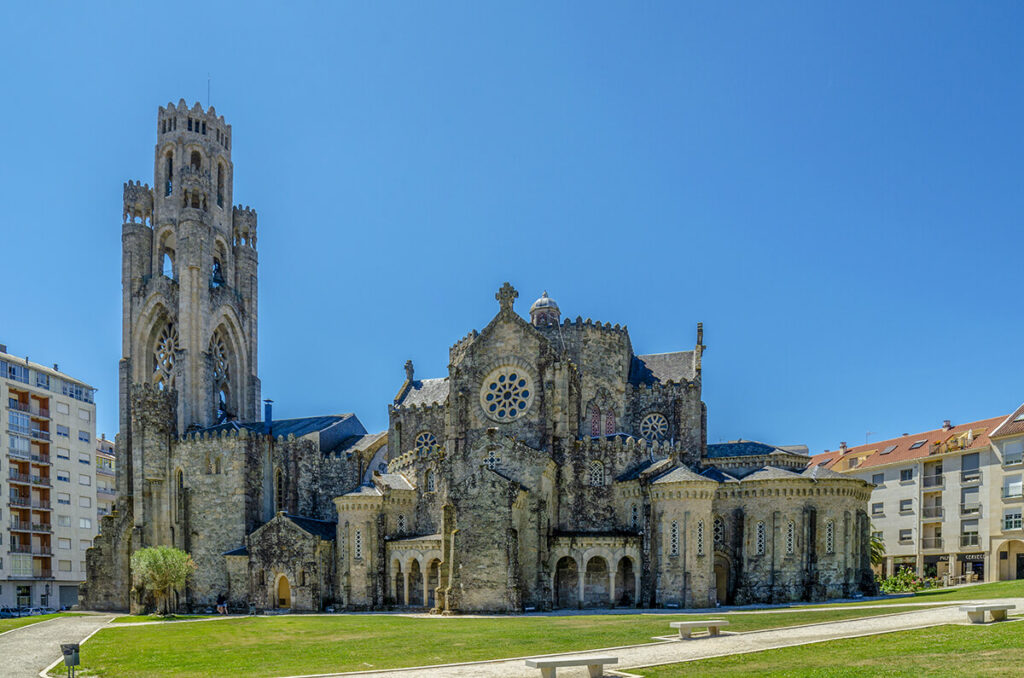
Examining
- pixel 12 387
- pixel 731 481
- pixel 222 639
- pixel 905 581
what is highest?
pixel 12 387

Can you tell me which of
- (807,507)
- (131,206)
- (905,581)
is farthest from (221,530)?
(905,581)

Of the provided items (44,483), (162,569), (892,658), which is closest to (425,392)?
(162,569)

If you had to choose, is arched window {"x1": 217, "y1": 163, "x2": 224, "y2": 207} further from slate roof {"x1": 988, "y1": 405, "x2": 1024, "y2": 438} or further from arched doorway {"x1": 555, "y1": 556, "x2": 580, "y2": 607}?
slate roof {"x1": 988, "y1": 405, "x2": 1024, "y2": 438}

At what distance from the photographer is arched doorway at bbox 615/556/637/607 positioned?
5097 centimetres

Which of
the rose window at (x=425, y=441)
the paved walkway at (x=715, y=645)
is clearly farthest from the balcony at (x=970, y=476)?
the paved walkway at (x=715, y=645)

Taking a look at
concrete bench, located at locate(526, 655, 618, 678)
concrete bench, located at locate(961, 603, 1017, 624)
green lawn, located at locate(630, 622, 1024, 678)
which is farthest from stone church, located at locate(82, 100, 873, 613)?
concrete bench, located at locate(526, 655, 618, 678)

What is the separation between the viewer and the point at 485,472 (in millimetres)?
49156

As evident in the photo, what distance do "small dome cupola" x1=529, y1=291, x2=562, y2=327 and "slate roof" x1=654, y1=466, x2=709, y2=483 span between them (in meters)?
19.4

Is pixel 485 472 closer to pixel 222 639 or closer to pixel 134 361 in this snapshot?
pixel 222 639

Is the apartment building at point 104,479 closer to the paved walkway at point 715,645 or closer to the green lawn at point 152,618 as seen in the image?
the green lawn at point 152,618

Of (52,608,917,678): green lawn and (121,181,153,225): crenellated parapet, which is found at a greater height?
(121,181,153,225): crenellated parapet

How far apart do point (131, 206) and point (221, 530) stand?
29.5 metres

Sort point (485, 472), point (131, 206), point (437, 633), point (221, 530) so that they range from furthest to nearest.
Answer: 1. point (131, 206)
2. point (221, 530)
3. point (485, 472)
4. point (437, 633)

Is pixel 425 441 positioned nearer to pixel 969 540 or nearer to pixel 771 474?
pixel 771 474
